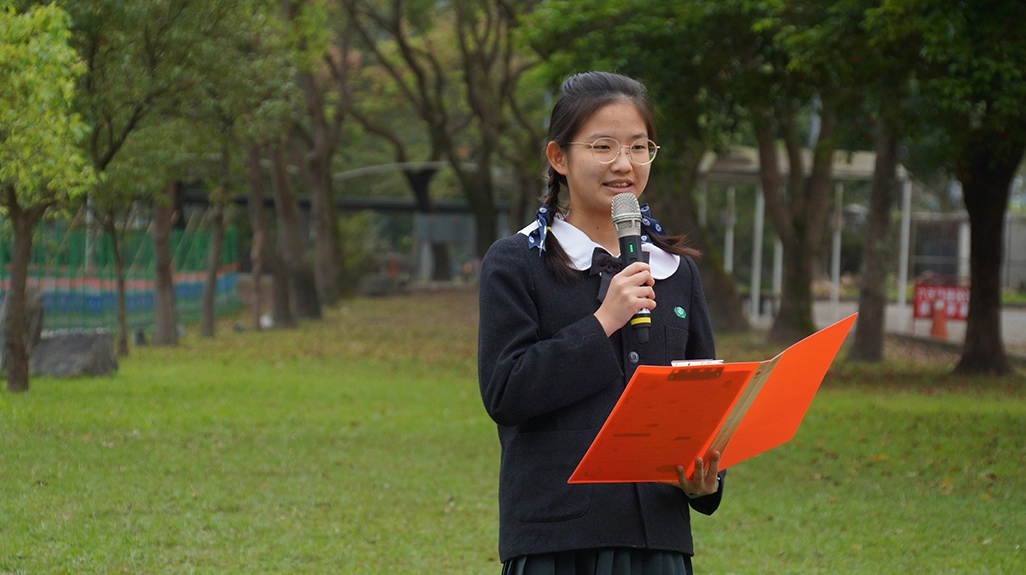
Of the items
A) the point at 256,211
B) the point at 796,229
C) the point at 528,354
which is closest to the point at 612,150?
the point at 528,354

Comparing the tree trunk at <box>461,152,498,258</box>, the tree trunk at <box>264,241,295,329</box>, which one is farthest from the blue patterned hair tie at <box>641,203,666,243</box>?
the tree trunk at <box>461,152,498,258</box>

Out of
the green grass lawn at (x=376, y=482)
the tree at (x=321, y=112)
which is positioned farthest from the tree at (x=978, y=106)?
the tree at (x=321, y=112)

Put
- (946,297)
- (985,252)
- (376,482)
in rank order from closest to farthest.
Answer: (376,482) < (985,252) < (946,297)

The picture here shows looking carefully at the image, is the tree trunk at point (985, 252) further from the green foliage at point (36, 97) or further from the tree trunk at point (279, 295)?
the tree trunk at point (279, 295)

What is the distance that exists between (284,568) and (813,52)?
322 inches

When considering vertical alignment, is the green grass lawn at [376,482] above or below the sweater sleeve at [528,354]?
below

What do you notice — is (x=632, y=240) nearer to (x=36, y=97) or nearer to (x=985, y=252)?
(x=36, y=97)

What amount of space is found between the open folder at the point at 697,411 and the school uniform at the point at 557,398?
11 cm

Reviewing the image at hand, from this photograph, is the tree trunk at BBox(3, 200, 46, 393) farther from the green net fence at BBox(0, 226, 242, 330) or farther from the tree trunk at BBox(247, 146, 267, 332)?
the tree trunk at BBox(247, 146, 267, 332)

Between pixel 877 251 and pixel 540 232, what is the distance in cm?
1489

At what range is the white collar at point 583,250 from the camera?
2490 millimetres

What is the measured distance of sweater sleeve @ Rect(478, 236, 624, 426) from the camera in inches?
90.5

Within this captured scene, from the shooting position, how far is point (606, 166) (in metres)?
2.46

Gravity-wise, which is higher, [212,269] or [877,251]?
[877,251]
